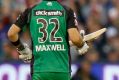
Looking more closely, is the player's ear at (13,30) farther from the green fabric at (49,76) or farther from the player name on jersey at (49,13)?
the green fabric at (49,76)

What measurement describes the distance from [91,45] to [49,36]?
15.2 ft

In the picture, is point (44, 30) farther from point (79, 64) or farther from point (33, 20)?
point (79, 64)

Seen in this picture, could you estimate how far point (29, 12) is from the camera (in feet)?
25.9

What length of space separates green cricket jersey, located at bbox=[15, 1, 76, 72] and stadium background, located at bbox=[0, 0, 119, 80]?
295 centimetres

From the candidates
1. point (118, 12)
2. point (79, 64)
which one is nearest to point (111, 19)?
point (118, 12)

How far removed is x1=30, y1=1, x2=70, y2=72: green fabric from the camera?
25.7 feet

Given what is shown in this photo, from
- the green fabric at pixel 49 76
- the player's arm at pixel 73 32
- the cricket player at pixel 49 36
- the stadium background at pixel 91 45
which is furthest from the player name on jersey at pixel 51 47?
the stadium background at pixel 91 45

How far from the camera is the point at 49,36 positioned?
782 cm

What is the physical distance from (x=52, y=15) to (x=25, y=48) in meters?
0.72

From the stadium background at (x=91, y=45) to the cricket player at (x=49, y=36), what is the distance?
2.94 m

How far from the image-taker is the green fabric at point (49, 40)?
7832 mm

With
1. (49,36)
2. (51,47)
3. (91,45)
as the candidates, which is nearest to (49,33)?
(49,36)

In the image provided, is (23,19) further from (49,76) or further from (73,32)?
(49,76)

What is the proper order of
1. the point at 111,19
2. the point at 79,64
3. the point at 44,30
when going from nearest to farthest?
the point at 44,30 → the point at 79,64 → the point at 111,19
